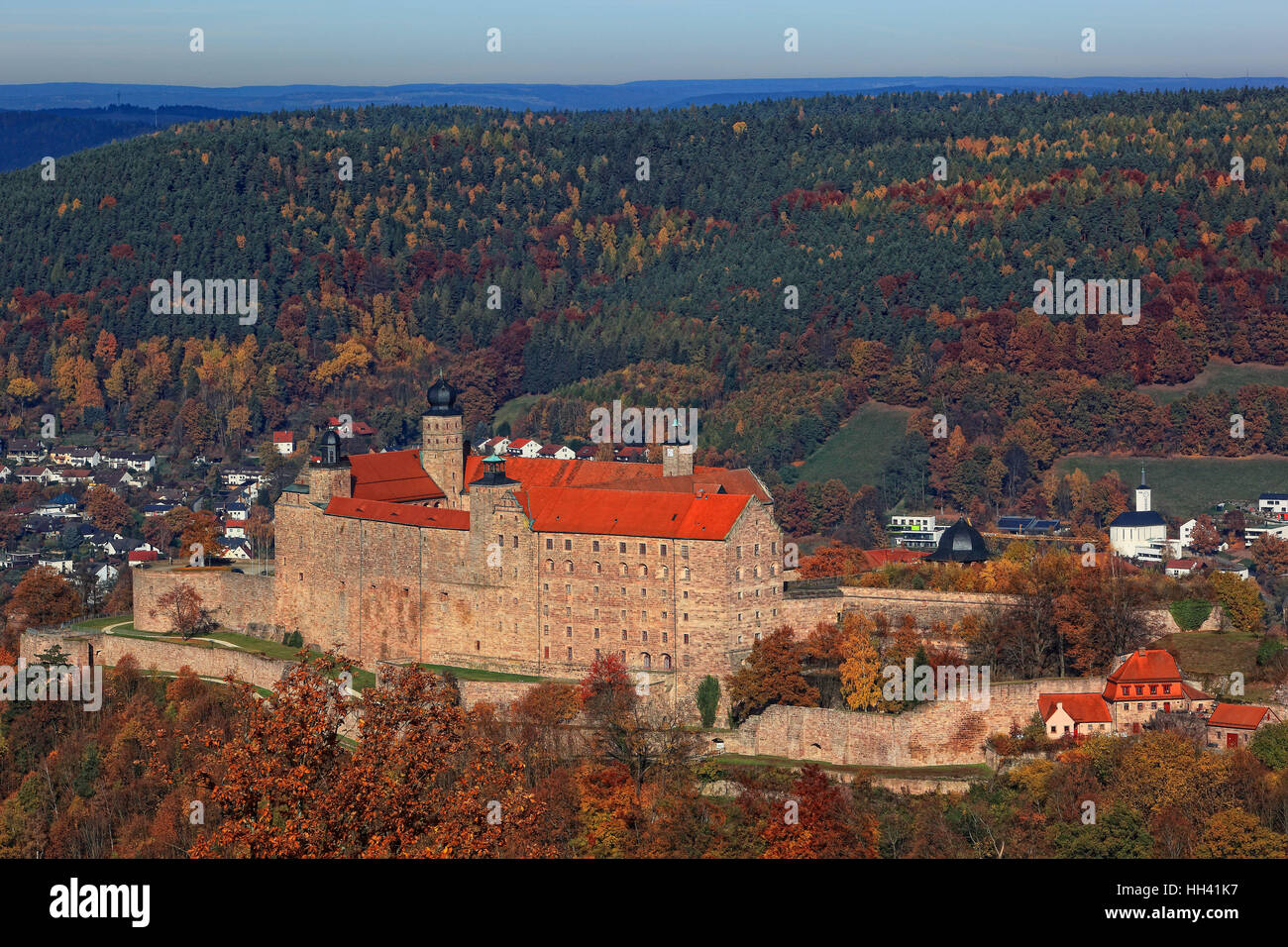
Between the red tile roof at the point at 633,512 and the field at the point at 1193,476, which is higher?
the red tile roof at the point at 633,512

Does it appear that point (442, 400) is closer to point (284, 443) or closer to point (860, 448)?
point (860, 448)

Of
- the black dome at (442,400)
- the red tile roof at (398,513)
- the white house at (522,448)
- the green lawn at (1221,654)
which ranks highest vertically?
the black dome at (442,400)

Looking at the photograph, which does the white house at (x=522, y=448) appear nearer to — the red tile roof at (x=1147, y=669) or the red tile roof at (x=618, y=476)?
the red tile roof at (x=618, y=476)

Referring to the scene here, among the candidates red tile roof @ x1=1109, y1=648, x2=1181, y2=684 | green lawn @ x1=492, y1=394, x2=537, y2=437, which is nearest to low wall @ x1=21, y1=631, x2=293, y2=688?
red tile roof @ x1=1109, y1=648, x2=1181, y2=684

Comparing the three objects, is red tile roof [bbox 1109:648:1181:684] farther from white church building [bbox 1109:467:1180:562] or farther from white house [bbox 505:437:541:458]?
white house [bbox 505:437:541:458]

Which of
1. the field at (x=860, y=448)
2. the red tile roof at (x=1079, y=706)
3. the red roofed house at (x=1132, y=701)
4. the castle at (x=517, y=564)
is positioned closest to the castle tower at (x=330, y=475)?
the castle at (x=517, y=564)

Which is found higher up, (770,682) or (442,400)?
(442,400)

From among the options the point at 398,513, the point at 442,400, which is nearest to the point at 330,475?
the point at 398,513
